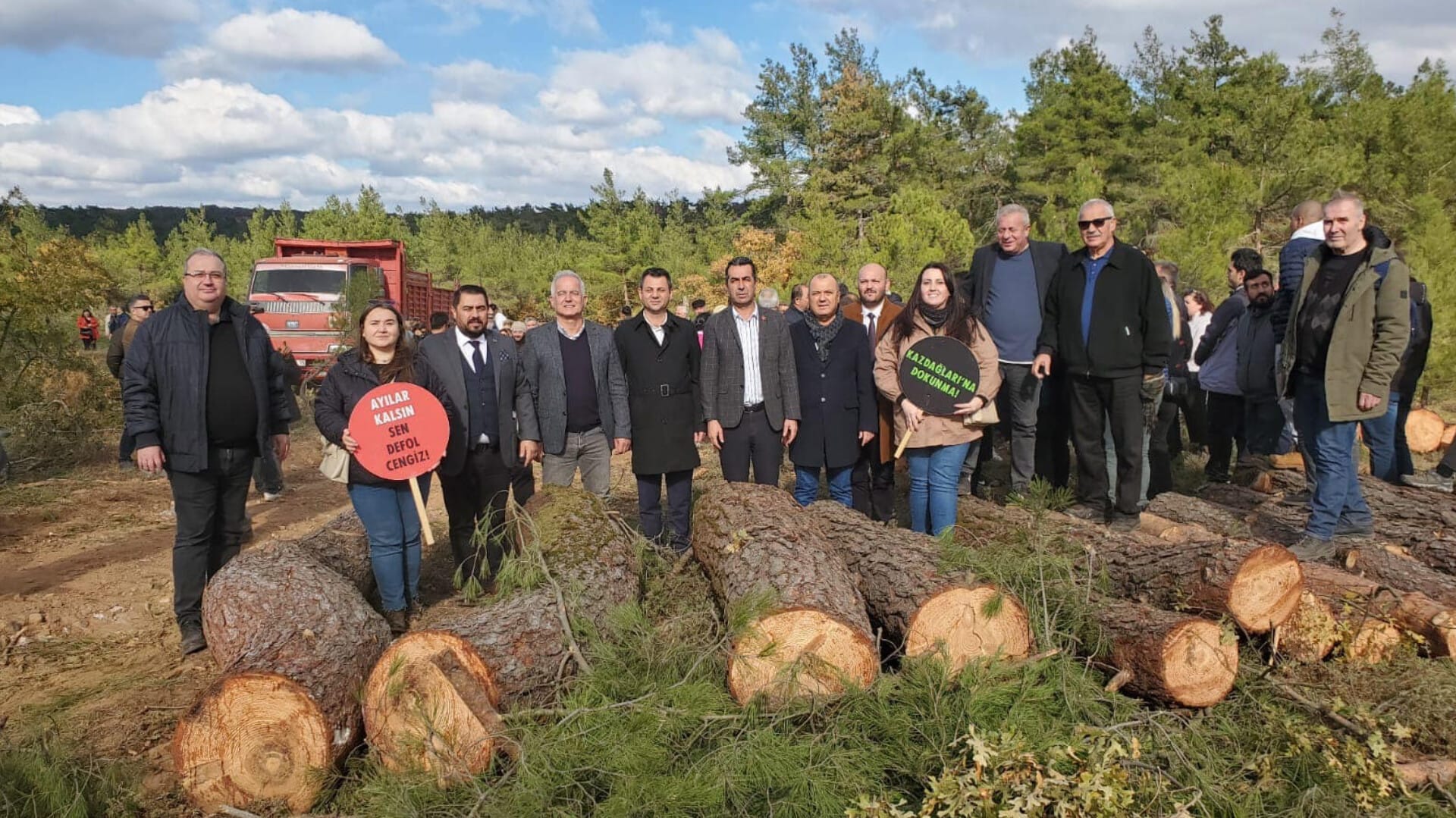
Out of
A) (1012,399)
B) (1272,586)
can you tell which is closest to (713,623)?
(1272,586)

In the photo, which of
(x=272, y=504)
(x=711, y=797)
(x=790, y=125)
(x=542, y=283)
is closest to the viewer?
(x=711, y=797)

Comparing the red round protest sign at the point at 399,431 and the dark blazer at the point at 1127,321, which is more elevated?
the dark blazer at the point at 1127,321

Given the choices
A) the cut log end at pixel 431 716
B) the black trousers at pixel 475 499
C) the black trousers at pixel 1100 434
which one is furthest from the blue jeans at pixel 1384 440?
the cut log end at pixel 431 716

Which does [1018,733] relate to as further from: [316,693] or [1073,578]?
[316,693]

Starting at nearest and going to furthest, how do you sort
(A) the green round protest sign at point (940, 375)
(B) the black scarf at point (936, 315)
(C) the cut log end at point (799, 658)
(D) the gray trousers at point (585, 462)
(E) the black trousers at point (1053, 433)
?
(C) the cut log end at point (799, 658) < (A) the green round protest sign at point (940, 375) < (B) the black scarf at point (936, 315) < (D) the gray trousers at point (585, 462) < (E) the black trousers at point (1053, 433)

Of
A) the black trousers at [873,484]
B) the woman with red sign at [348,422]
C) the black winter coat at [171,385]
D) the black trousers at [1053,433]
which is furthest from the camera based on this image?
the black trousers at [1053,433]

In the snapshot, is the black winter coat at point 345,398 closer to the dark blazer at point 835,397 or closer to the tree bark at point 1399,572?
the dark blazer at point 835,397

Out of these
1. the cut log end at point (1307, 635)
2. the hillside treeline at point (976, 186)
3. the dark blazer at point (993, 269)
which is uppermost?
the hillside treeline at point (976, 186)

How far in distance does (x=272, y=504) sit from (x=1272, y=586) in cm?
770

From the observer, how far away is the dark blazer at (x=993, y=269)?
5148 mm

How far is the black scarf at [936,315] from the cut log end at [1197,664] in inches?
84.2

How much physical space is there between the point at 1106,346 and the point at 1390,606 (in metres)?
1.90

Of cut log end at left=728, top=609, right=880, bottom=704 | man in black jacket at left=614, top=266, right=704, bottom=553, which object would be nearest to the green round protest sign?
man in black jacket at left=614, top=266, right=704, bottom=553

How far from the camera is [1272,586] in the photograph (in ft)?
10.6
